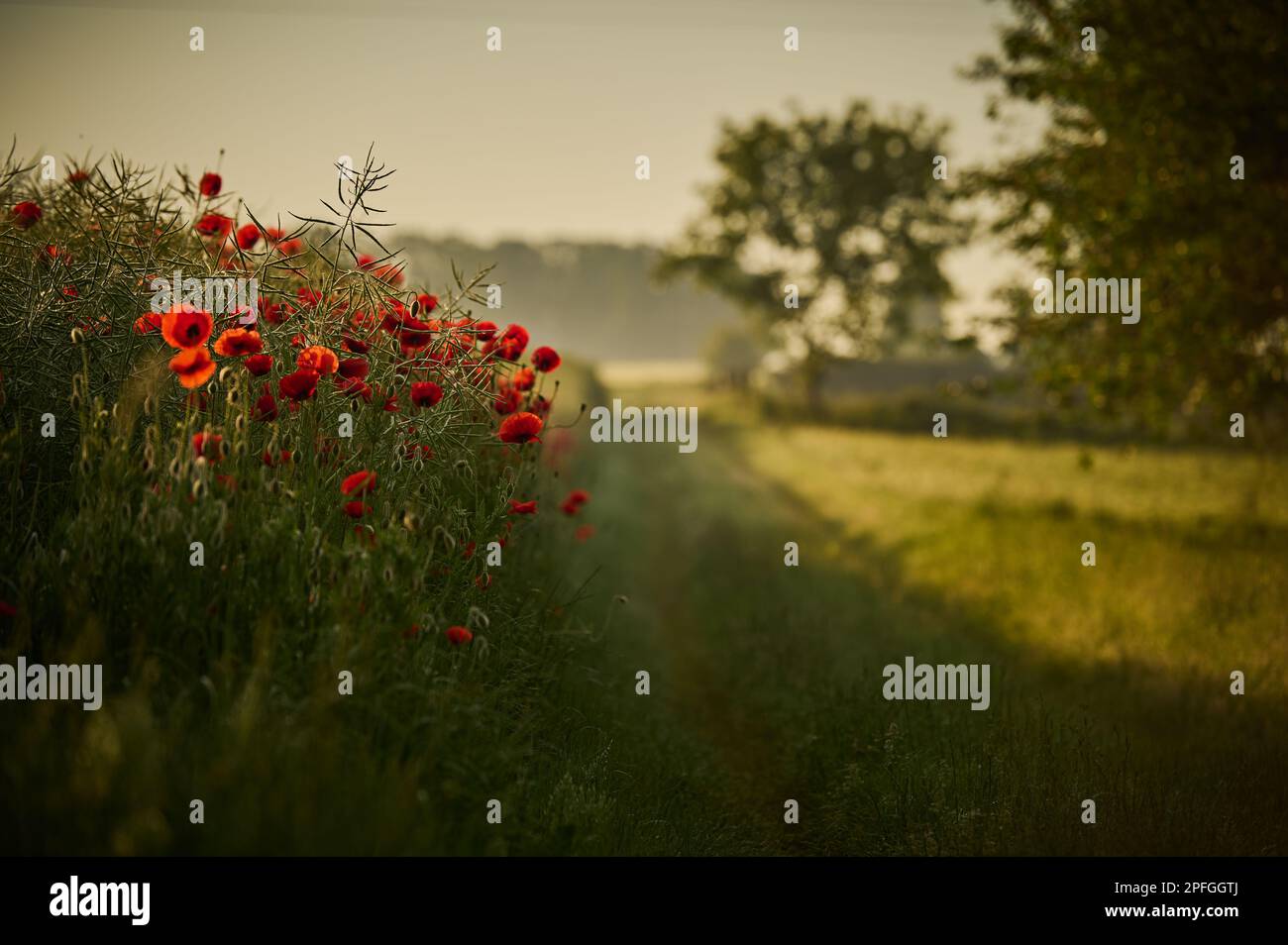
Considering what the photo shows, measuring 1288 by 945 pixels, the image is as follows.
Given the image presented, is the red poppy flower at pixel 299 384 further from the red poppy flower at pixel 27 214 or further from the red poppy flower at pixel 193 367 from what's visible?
the red poppy flower at pixel 27 214

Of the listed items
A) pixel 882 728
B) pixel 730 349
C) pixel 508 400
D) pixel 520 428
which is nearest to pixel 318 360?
pixel 520 428

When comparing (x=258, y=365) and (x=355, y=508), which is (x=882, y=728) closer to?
(x=355, y=508)

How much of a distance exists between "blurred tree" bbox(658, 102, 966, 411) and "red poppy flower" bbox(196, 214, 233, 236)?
30.7 meters

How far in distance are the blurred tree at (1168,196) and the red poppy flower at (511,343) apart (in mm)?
7194

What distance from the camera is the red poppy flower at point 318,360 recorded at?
389cm

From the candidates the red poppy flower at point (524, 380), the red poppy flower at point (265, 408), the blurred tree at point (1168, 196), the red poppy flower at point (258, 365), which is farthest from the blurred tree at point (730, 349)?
the red poppy flower at point (258, 365)

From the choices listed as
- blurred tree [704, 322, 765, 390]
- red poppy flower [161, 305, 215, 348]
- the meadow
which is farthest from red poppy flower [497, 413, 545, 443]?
blurred tree [704, 322, 765, 390]

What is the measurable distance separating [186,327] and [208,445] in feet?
1.80

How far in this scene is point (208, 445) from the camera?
359 centimetres

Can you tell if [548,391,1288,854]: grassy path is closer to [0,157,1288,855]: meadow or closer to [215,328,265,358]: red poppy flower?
[0,157,1288,855]: meadow

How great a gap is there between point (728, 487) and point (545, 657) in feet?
41.8
